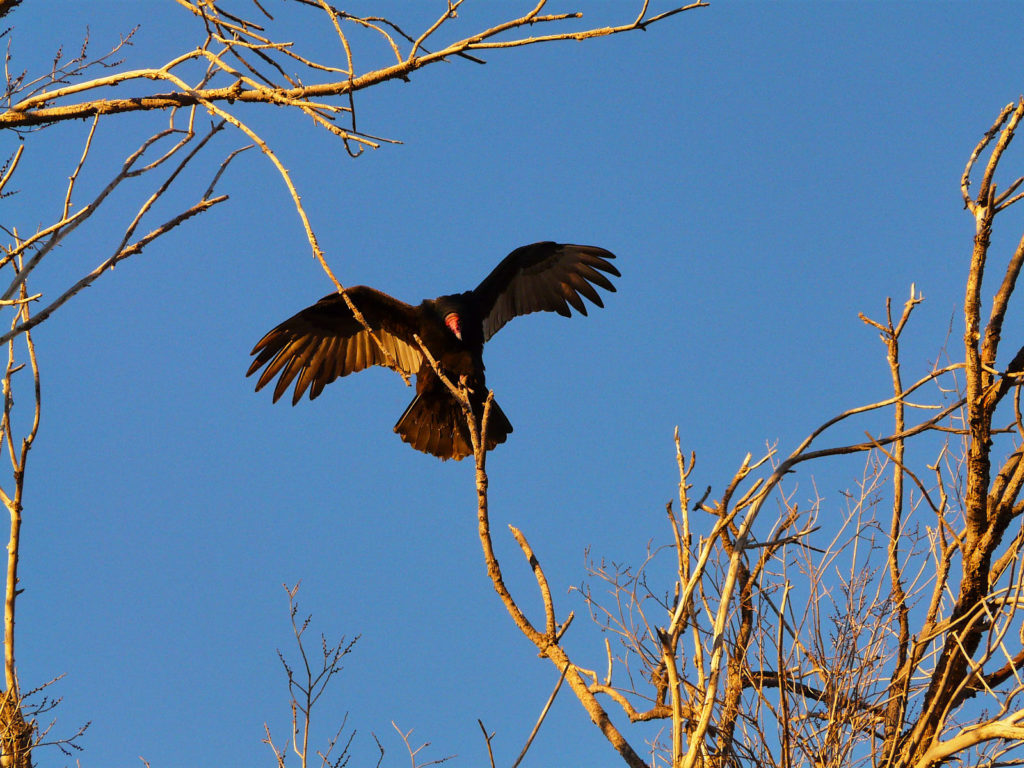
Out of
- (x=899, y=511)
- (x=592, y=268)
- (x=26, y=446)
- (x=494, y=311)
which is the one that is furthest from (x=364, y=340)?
(x=899, y=511)

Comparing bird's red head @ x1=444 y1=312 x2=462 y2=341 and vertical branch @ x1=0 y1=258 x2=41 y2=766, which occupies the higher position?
bird's red head @ x1=444 y1=312 x2=462 y2=341

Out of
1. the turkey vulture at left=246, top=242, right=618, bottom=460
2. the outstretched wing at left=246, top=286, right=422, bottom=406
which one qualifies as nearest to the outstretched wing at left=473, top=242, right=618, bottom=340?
the turkey vulture at left=246, top=242, right=618, bottom=460

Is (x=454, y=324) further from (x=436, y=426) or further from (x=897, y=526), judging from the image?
(x=897, y=526)

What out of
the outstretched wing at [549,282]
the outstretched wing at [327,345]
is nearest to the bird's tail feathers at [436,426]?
the outstretched wing at [327,345]

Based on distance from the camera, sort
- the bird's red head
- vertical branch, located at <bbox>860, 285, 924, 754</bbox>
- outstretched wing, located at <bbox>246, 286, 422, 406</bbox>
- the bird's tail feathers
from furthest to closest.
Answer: outstretched wing, located at <bbox>246, 286, 422, 406</bbox> < the bird's tail feathers < the bird's red head < vertical branch, located at <bbox>860, 285, 924, 754</bbox>

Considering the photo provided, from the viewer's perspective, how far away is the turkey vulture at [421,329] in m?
5.77

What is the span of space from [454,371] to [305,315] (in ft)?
3.93

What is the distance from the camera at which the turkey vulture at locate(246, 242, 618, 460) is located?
5.77 meters

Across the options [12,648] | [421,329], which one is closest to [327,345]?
[421,329]

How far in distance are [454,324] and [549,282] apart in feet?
3.17

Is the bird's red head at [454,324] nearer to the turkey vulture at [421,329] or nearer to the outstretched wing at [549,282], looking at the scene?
the turkey vulture at [421,329]

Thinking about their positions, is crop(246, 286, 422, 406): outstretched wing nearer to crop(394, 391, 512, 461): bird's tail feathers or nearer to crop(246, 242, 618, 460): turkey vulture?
crop(246, 242, 618, 460): turkey vulture

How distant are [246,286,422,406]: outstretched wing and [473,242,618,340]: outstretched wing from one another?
23.9 inches

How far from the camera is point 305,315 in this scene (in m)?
6.17
